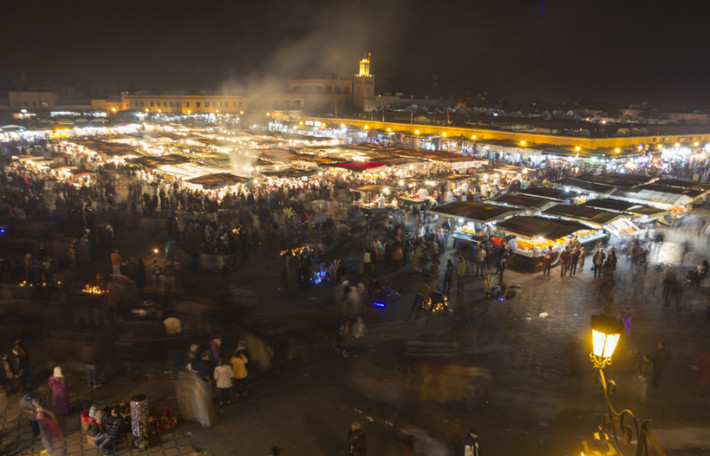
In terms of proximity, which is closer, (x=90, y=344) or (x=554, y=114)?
(x=90, y=344)

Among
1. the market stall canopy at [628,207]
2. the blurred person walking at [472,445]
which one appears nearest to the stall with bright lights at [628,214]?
the market stall canopy at [628,207]

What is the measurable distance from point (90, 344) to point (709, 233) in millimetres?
17281

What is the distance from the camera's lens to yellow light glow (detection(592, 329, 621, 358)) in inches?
130

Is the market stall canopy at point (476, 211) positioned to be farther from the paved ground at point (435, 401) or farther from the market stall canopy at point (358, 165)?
the market stall canopy at point (358, 165)

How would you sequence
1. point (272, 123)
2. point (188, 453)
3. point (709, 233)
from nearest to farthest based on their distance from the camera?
point (188, 453) → point (709, 233) → point (272, 123)

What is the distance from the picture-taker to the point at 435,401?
20.0 feet

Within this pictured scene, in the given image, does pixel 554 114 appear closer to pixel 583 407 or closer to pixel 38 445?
pixel 583 407

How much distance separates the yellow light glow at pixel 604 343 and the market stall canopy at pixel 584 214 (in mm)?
10594

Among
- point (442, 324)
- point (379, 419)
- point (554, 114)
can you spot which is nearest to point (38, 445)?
point (379, 419)

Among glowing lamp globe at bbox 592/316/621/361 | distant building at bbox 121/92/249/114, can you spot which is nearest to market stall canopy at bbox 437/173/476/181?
glowing lamp globe at bbox 592/316/621/361

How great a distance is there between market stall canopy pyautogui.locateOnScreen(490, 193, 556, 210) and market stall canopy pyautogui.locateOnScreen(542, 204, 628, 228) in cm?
46

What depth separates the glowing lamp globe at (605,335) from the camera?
328cm

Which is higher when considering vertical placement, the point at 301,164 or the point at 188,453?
the point at 301,164

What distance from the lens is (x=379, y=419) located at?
5723mm
